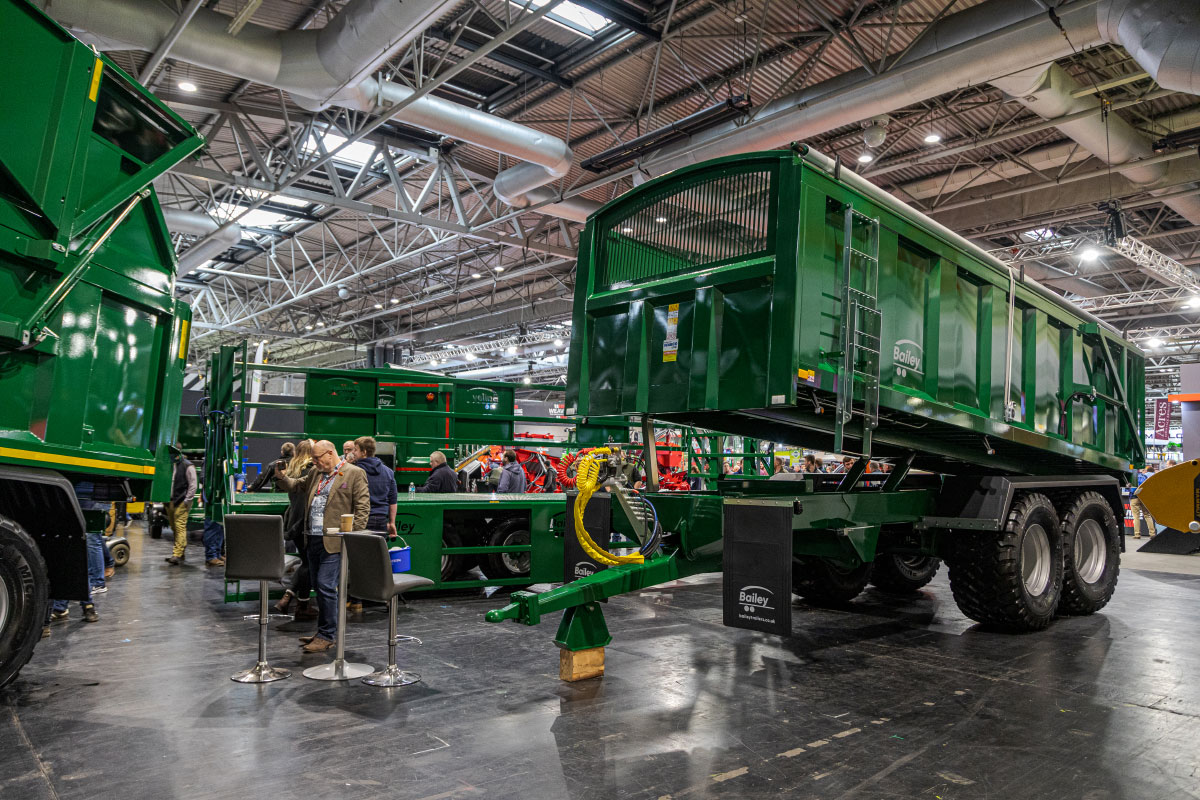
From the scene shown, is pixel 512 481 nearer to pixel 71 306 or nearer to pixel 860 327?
pixel 860 327

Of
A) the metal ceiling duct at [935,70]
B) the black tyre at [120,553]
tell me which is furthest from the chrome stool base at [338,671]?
the metal ceiling duct at [935,70]

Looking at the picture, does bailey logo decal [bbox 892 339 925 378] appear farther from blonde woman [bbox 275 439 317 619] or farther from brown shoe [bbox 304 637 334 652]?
blonde woman [bbox 275 439 317 619]

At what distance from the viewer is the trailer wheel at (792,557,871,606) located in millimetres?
8633

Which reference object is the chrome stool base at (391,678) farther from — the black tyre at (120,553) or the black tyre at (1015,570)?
the black tyre at (120,553)

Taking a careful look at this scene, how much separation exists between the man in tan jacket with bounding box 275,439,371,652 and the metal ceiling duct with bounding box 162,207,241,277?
1089 centimetres

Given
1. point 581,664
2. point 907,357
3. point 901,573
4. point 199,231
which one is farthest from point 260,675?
point 199,231

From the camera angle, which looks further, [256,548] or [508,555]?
[508,555]

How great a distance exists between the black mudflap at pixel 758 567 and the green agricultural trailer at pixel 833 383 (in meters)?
0.01

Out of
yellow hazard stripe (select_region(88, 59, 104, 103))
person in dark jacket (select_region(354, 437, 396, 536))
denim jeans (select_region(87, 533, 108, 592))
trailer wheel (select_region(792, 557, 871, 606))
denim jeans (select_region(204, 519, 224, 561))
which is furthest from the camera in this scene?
denim jeans (select_region(204, 519, 224, 561))

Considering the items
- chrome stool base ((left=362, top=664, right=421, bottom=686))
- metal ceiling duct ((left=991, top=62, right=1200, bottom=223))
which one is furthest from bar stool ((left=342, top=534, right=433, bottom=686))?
metal ceiling duct ((left=991, top=62, right=1200, bottom=223))

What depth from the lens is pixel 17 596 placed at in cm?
451

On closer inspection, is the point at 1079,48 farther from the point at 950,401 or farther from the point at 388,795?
A: the point at 388,795

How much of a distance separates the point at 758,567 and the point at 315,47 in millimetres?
7786

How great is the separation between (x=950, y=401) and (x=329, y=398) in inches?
292
